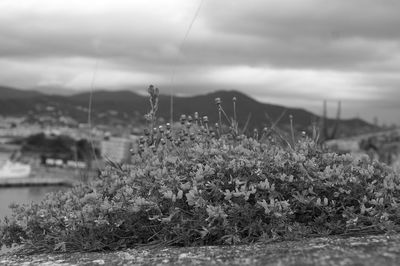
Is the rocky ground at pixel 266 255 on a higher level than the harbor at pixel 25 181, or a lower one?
higher

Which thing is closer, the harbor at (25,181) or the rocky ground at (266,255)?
the rocky ground at (266,255)

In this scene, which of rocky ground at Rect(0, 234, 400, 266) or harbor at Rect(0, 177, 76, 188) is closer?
rocky ground at Rect(0, 234, 400, 266)

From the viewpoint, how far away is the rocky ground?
3.14 metres

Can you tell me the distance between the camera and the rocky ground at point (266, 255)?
314 cm

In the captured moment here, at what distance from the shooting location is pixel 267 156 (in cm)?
449

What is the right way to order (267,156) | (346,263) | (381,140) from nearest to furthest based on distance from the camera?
(346,263) < (267,156) < (381,140)

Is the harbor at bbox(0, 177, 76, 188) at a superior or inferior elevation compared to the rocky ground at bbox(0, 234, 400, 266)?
inferior

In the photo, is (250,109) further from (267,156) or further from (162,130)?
(267,156)

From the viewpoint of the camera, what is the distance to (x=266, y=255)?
3.40m

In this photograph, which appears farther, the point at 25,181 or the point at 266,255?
the point at 25,181

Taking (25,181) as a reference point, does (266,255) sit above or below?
above

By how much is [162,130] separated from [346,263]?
3104 millimetres

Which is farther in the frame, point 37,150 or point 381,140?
point 37,150

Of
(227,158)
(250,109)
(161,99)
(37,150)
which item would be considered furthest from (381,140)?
(37,150)
